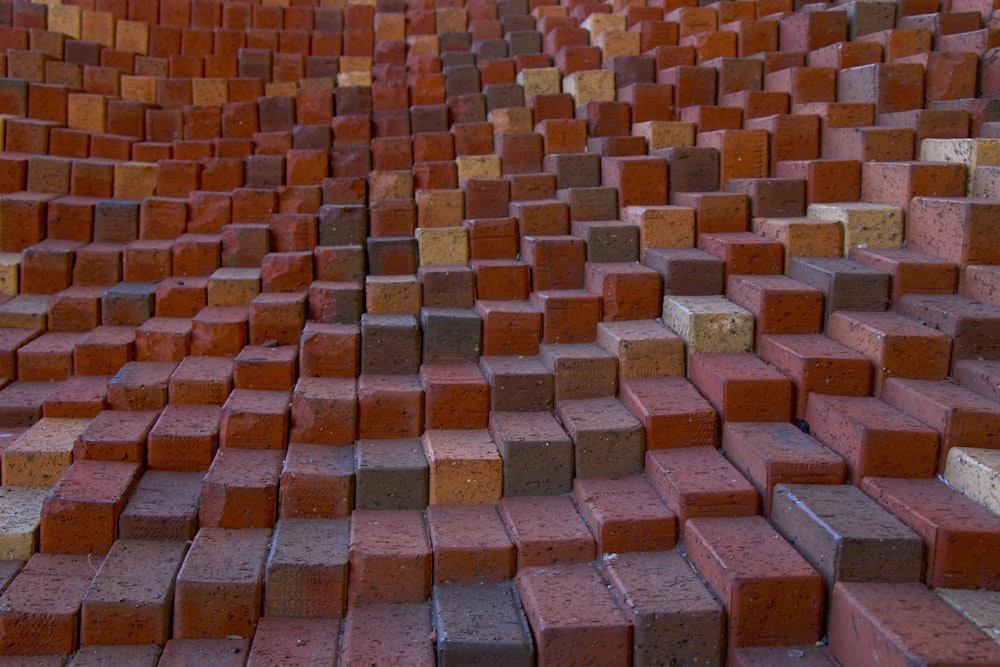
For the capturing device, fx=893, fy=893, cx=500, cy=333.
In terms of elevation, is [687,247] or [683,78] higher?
[683,78]

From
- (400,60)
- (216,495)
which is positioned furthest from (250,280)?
(400,60)

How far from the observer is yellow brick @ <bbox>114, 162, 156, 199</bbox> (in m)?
4.46

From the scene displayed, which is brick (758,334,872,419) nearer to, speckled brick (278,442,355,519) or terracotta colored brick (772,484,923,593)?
terracotta colored brick (772,484,923,593)

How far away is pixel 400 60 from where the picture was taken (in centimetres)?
531

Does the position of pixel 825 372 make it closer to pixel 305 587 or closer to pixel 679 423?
pixel 679 423

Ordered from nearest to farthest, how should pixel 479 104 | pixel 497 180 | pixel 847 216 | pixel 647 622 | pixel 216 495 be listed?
pixel 647 622 < pixel 216 495 < pixel 847 216 < pixel 497 180 < pixel 479 104

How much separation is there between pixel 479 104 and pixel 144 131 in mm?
1842

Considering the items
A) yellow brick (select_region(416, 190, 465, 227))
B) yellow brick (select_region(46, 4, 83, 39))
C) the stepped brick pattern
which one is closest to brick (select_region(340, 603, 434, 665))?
the stepped brick pattern

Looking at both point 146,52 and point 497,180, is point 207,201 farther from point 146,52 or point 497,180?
point 146,52

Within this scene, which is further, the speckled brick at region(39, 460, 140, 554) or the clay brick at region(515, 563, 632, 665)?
the speckled brick at region(39, 460, 140, 554)

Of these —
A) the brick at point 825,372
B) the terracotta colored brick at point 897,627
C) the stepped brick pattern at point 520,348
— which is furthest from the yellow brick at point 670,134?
the terracotta colored brick at point 897,627

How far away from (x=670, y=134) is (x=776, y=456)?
1.96 meters

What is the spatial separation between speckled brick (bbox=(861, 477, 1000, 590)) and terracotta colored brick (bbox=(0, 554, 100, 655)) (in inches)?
90.9

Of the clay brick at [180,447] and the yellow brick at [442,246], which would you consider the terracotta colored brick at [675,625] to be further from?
the yellow brick at [442,246]
